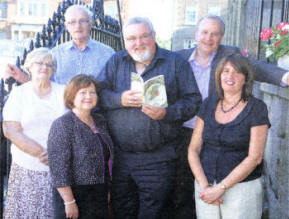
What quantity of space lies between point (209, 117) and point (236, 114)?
21 centimetres

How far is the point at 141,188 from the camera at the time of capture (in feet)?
10.7

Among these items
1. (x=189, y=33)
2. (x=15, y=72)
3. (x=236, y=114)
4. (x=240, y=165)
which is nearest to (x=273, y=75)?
(x=236, y=114)

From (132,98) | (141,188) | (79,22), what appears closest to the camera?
(132,98)

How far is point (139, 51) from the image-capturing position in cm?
312

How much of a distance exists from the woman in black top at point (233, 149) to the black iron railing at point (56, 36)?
1983 mm

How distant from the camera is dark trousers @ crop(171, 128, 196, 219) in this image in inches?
144

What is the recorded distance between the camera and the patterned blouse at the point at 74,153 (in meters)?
2.83

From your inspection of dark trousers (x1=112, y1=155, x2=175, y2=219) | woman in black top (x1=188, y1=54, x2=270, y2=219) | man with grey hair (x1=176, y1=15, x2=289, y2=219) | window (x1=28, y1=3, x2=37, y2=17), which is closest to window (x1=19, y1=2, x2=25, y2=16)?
window (x1=28, y1=3, x2=37, y2=17)

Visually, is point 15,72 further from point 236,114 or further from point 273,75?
point 273,75

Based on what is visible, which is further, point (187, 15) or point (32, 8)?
point (32, 8)

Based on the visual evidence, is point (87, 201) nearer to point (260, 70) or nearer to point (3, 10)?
point (260, 70)

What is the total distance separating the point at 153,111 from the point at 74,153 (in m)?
0.71

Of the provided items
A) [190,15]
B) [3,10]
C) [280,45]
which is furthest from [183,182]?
[3,10]

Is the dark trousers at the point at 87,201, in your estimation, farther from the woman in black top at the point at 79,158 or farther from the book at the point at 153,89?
the book at the point at 153,89
